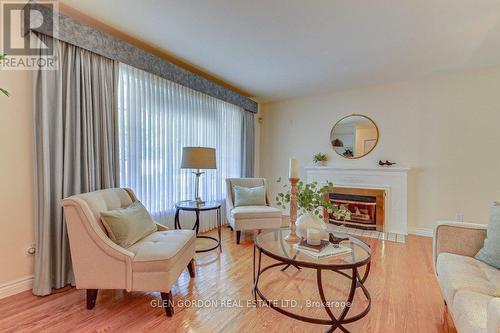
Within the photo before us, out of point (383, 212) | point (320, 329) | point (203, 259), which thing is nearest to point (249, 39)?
point (203, 259)

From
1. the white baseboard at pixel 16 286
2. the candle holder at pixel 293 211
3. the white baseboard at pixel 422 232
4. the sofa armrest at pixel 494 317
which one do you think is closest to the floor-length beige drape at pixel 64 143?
the white baseboard at pixel 16 286

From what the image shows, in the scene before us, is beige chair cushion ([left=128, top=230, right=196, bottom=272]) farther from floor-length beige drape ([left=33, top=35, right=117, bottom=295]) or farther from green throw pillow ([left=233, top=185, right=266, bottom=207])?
green throw pillow ([left=233, top=185, right=266, bottom=207])

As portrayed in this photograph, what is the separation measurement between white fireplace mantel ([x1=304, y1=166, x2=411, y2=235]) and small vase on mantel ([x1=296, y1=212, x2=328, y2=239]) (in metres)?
2.47

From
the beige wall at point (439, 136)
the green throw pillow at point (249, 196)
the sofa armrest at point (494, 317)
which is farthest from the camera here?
the green throw pillow at point (249, 196)

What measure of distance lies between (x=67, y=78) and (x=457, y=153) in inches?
189

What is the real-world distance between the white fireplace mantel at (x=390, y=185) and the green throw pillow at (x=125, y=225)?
3367mm

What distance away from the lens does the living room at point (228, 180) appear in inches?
67.2

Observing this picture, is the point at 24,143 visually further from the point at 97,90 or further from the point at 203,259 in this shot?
the point at 203,259

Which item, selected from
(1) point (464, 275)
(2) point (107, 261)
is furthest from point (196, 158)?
(1) point (464, 275)

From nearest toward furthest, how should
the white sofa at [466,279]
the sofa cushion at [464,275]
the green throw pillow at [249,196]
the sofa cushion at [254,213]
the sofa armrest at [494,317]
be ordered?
the sofa armrest at [494,317], the white sofa at [466,279], the sofa cushion at [464,275], the sofa cushion at [254,213], the green throw pillow at [249,196]

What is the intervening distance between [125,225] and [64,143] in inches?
36.7

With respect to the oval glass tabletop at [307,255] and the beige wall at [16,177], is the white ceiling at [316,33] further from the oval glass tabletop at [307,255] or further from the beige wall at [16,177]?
Result: the oval glass tabletop at [307,255]

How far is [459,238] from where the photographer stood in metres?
1.82

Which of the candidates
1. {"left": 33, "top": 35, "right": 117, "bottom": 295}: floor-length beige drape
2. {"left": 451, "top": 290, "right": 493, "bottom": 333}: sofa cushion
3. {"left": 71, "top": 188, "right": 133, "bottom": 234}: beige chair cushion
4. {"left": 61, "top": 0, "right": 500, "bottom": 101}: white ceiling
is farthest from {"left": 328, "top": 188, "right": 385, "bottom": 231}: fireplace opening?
{"left": 33, "top": 35, "right": 117, "bottom": 295}: floor-length beige drape
